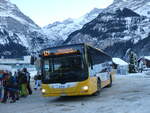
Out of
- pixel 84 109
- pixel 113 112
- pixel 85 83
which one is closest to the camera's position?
pixel 113 112

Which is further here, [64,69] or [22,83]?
[22,83]

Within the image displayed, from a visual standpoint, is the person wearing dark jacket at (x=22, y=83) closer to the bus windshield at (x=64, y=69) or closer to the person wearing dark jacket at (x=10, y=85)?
the person wearing dark jacket at (x=10, y=85)

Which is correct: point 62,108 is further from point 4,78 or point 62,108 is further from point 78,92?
point 4,78

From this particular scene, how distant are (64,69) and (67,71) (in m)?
0.16

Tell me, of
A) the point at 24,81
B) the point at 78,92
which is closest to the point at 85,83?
the point at 78,92

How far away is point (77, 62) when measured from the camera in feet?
50.1

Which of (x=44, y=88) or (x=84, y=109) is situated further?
(x=44, y=88)

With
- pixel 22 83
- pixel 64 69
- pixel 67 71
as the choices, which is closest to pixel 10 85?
pixel 22 83

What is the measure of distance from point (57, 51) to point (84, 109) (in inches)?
159

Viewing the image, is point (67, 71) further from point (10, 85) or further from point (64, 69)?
point (10, 85)

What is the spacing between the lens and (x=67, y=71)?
Result: 1507 centimetres

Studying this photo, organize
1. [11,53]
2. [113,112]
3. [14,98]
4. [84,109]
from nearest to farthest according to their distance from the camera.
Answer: [113,112] → [84,109] → [14,98] → [11,53]

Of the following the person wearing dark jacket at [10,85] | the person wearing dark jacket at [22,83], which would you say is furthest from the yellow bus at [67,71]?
the person wearing dark jacket at [22,83]

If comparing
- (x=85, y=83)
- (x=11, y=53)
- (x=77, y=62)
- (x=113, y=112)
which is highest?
(x=11, y=53)
